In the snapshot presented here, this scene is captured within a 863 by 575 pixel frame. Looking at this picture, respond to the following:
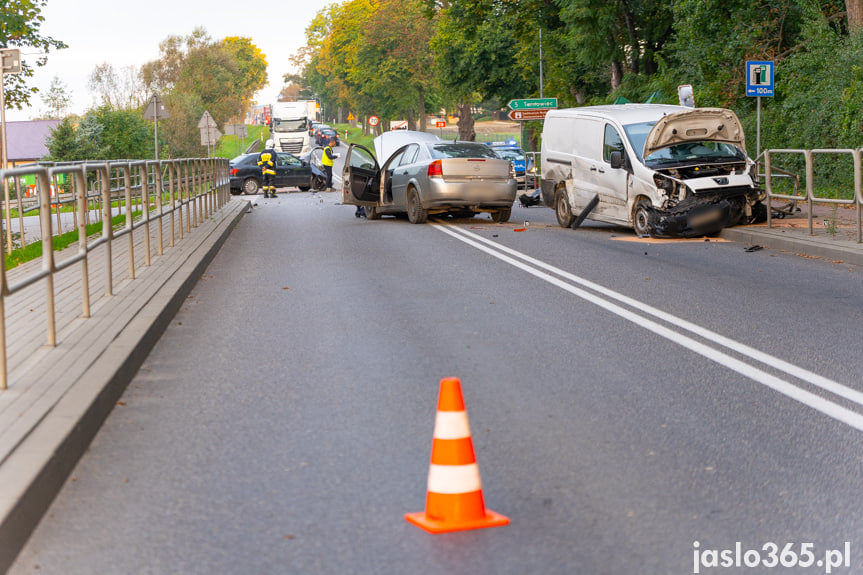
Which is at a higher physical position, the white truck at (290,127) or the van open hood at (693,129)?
the white truck at (290,127)

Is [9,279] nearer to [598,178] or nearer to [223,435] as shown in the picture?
[223,435]

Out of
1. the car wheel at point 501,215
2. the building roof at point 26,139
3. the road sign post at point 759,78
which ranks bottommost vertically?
the car wheel at point 501,215

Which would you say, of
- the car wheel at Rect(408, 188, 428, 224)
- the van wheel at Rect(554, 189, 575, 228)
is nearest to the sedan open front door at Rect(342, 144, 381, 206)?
the car wheel at Rect(408, 188, 428, 224)

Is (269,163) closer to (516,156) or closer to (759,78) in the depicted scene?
(516,156)

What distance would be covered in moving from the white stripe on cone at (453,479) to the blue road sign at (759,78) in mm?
16966

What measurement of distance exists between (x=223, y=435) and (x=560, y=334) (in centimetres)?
354

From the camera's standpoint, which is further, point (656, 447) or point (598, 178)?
point (598, 178)

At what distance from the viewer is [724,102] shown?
3097cm

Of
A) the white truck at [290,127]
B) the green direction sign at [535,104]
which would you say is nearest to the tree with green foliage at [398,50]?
the white truck at [290,127]

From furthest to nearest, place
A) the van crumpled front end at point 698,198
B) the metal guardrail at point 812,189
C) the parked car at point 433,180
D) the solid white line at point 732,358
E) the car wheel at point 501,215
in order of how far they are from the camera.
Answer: the car wheel at point 501,215 < the parked car at point 433,180 < the van crumpled front end at point 698,198 < the metal guardrail at point 812,189 < the solid white line at point 732,358

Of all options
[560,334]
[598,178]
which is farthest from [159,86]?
[560,334]

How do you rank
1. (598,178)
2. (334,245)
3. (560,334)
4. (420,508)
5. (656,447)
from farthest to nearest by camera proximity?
(598,178) → (334,245) → (560,334) → (656,447) → (420,508)

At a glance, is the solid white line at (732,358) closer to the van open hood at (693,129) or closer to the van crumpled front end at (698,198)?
the van crumpled front end at (698,198)

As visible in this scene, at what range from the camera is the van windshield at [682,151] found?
17031mm
